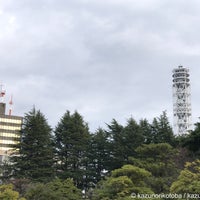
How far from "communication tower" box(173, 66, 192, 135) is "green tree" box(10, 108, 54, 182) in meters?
56.7

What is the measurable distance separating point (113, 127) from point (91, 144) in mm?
2686

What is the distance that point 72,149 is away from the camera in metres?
30.3

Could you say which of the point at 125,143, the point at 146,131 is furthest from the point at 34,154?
the point at 146,131

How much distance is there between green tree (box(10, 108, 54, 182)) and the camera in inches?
1123

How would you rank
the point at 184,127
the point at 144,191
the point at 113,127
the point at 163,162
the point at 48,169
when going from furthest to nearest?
the point at 184,127 → the point at 113,127 → the point at 48,169 → the point at 163,162 → the point at 144,191

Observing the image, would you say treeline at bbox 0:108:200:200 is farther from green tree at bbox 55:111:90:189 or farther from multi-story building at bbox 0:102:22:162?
multi-story building at bbox 0:102:22:162

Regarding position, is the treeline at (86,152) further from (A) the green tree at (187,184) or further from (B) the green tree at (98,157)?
(A) the green tree at (187,184)

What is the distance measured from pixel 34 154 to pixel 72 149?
3084mm

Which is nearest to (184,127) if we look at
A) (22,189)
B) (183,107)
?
(183,107)

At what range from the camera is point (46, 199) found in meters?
19.9

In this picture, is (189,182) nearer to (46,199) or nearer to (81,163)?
(46,199)

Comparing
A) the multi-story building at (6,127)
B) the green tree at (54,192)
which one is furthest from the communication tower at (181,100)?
the green tree at (54,192)

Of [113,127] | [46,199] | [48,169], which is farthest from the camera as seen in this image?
[113,127]

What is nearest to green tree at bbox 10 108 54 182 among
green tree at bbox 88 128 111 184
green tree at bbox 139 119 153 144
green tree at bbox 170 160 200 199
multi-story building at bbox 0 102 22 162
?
green tree at bbox 88 128 111 184
